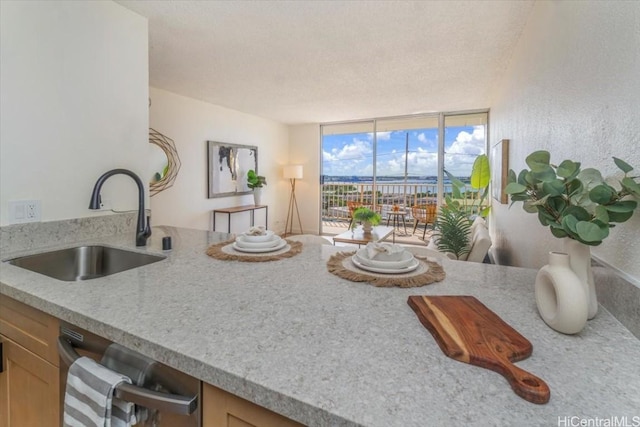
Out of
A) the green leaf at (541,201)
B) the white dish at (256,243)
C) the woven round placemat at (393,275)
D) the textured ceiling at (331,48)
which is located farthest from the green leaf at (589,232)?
the textured ceiling at (331,48)

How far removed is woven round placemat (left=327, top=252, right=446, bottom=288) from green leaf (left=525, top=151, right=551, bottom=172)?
17.8 inches

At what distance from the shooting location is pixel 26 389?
1.01 metres

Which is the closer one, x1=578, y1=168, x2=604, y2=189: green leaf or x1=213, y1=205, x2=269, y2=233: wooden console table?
x1=578, y1=168, x2=604, y2=189: green leaf

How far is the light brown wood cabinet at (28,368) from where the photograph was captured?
0.92 m

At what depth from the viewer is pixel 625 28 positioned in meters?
0.86

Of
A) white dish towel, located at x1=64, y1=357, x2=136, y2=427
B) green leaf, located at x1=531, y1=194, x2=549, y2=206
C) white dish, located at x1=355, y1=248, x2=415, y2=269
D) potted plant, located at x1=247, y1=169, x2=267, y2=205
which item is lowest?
white dish towel, located at x1=64, y1=357, x2=136, y2=427

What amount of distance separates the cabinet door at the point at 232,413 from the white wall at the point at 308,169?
598 centimetres

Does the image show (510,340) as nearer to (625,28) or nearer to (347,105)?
(625,28)

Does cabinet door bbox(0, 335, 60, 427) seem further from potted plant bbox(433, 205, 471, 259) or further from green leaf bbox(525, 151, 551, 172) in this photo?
potted plant bbox(433, 205, 471, 259)

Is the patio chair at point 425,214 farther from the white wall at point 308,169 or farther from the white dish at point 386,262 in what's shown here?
the white dish at point 386,262

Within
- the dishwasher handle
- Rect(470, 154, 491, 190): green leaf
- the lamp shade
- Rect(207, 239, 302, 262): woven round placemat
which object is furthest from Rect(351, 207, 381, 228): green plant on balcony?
the dishwasher handle

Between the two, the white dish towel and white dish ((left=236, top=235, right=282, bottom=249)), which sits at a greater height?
white dish ((left=236, top=235, right=282, bottom=249))

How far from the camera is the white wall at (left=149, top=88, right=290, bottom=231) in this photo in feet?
13.2

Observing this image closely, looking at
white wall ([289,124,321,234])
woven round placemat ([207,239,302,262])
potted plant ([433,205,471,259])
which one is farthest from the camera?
white wall ([289,124,321,234])
